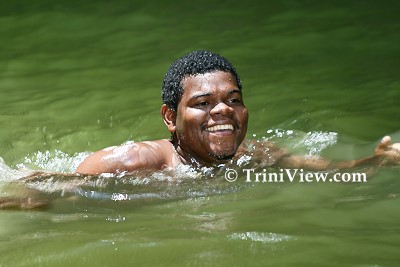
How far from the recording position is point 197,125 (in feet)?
14.0

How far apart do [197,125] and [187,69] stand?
32cm

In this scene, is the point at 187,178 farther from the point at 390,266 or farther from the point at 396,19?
the point at 396,19

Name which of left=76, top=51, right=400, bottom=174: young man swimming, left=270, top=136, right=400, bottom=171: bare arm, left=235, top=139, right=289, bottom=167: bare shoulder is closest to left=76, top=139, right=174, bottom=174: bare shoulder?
left=76, top=51, right=400, bottom=174: young man swimming

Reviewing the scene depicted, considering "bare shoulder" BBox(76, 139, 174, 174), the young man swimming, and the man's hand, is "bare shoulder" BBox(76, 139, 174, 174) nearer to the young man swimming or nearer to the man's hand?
the young man swimming

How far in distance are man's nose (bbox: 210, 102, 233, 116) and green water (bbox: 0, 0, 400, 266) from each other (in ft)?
1.23

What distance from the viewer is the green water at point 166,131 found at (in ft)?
9.86

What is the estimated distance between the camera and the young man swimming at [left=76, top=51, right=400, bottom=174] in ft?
13.9

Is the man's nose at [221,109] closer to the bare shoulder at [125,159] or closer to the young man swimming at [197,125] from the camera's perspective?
the young man swimming at [197,125]

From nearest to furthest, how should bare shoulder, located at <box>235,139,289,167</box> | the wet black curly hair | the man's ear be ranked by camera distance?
1. the wet black curly hair
2. the man's ear
3. bare shoulder, located at <box>235,139,289,167</box>

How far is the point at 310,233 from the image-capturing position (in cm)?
313

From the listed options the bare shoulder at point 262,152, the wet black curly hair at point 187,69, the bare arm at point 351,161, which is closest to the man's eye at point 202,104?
the wet black curly hair at point 187,69

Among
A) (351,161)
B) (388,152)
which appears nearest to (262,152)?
(351,161)

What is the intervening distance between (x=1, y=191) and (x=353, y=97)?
312 cm

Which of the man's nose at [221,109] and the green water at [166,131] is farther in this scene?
the man's nose at [221,109]
